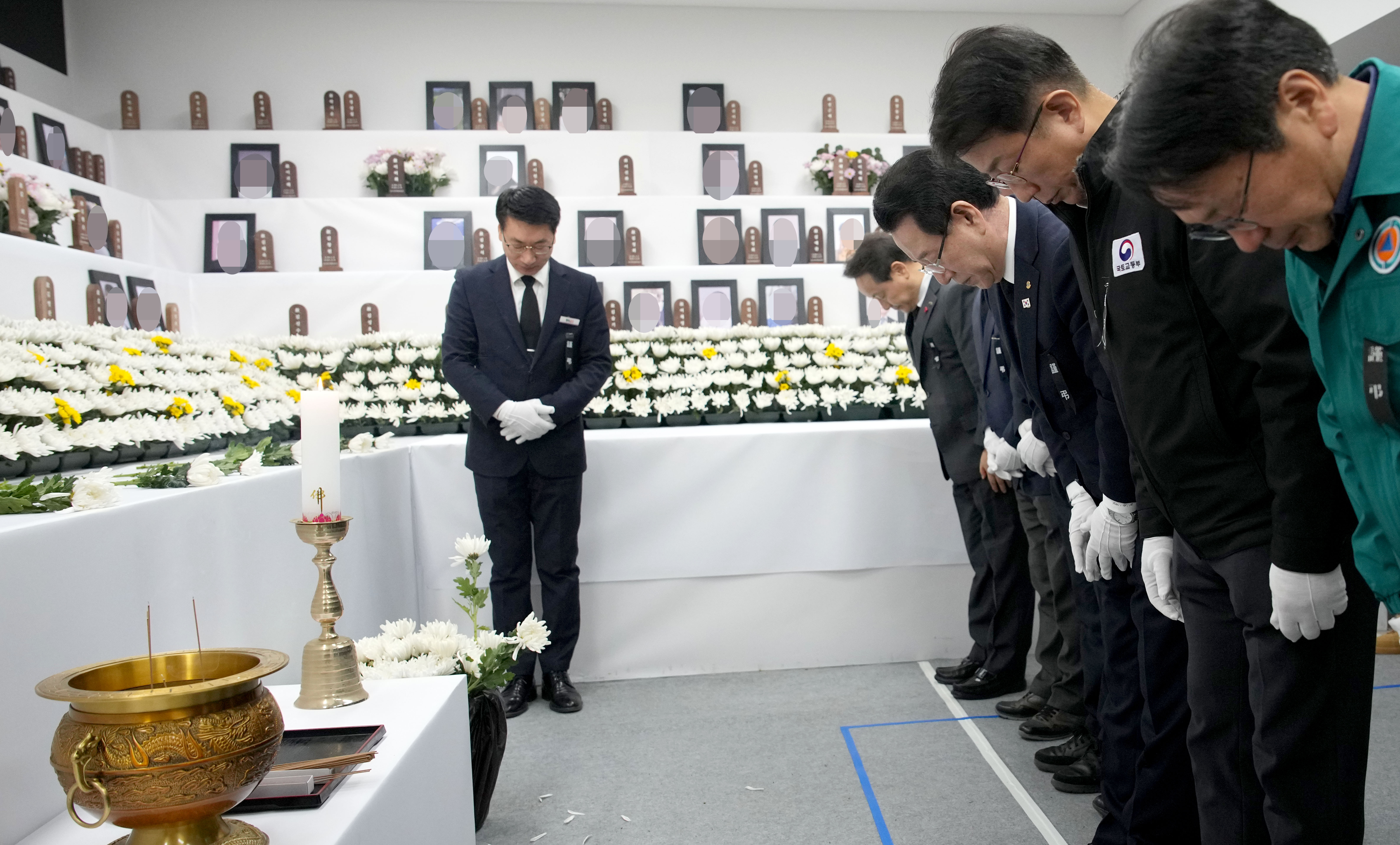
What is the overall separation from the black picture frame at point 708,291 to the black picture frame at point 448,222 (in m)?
1.18

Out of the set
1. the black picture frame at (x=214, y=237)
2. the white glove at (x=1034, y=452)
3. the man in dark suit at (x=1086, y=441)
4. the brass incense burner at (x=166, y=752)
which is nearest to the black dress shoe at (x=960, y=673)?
the white glove at (x=1034, y=452)

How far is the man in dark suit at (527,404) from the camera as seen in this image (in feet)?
9.59

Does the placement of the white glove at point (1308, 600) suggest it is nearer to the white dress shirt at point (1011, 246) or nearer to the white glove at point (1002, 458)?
the white dress shirt at point (1011, 246)

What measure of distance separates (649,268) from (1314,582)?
408cm

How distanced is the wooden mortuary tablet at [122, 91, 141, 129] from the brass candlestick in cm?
501

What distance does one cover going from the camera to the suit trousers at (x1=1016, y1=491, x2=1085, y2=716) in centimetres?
246

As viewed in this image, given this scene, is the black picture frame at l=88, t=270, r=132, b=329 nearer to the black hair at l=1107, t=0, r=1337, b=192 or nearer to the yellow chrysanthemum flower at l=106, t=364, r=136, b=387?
the yellow chrysanthemum flower at l=106, t=364, r=136, b=387

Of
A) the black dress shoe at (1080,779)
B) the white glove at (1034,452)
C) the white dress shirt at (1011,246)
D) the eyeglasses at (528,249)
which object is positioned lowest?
the black dress shoe at (1080,779)

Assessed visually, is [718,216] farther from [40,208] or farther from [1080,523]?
[1080,523]

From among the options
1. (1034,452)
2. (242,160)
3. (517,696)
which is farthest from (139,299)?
(1034,452)

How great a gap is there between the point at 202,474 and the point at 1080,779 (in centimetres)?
201

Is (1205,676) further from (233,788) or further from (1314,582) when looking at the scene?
(233,788)

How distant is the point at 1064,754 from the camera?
2318 mm

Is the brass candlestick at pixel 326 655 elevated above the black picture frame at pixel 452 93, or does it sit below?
below
